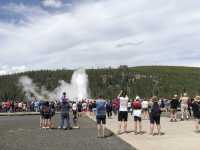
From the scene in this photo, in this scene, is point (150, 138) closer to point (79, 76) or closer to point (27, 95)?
point (27, 95)

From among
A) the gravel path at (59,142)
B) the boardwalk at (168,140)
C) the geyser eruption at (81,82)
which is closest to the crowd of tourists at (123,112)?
the boardwalk at (168,140)

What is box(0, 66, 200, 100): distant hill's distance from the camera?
391 feet

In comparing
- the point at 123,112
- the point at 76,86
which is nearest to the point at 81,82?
the point at 76,86

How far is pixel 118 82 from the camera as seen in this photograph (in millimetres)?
125688

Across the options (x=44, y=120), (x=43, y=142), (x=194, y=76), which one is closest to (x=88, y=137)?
(x=43, y=142)

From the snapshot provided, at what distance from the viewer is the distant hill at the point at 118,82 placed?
11919cm

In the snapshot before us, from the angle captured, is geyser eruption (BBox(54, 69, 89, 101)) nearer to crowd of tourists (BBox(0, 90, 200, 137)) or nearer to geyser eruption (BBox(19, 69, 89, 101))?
geyser eruption (BBox(19, 69, 89, 101))

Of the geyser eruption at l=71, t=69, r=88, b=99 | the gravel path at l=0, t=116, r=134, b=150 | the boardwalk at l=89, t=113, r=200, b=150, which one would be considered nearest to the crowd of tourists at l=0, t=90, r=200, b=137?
the boardwalk at l=89, t=113, r=200, b=150

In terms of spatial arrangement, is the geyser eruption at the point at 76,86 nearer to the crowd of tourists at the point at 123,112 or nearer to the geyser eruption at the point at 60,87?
the geyser eruption at the point at 60,87

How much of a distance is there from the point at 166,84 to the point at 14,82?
123 ft

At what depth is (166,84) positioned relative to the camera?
434 ft

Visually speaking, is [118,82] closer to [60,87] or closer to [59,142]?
[60,87]

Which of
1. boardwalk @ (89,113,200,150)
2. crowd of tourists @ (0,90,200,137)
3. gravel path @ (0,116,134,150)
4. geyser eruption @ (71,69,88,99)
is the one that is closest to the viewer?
boardwalk @ (89,113,200,150)

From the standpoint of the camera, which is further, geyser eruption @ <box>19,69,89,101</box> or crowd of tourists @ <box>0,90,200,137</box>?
geyser eruption @ <box>19,69,89,101</box>
